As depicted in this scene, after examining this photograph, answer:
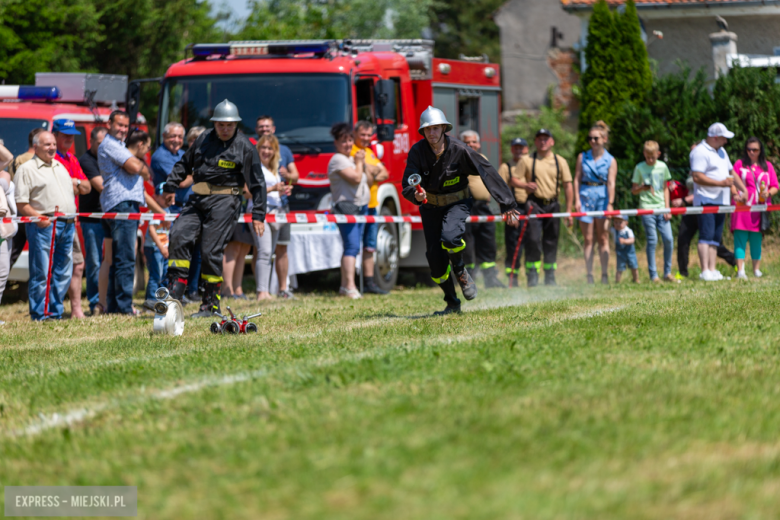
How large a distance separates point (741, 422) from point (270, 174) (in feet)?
27.8

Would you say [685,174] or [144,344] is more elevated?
[685,174]

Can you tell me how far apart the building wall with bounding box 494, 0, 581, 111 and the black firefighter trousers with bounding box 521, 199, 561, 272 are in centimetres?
2263

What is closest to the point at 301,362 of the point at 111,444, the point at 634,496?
the point at 111,444

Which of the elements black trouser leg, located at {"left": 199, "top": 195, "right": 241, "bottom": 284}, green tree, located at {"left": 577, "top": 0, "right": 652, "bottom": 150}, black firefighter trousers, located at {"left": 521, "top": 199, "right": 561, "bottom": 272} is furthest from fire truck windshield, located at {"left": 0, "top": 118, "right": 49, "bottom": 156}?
green tree, located at {"left": 577, "top": 0, "right": 652, "bottom": 150}

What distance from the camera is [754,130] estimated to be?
1730 centimetres

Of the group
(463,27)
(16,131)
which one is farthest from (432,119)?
(463,27)

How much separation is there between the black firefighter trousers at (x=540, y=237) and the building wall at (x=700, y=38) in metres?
10.4

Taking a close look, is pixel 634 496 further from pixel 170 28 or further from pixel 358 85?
pixel 170 28

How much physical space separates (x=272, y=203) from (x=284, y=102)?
164 centimetres

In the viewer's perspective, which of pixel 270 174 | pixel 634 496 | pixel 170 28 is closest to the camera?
pixel 634 496

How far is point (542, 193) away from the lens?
1348 cm

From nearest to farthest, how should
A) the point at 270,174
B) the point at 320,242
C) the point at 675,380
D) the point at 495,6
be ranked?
the point at 675,380 → the point at 270,174 → the point at 320,242 → the point at 495,6

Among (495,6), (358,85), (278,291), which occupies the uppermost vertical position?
(495,6)

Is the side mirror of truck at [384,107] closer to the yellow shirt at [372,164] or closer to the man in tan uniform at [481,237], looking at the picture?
the yellow shirt at [372,164]
